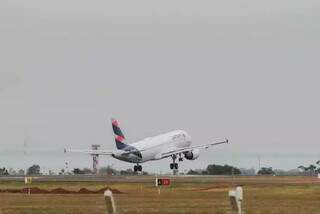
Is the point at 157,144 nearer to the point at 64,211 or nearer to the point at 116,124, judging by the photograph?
the point at 116,124

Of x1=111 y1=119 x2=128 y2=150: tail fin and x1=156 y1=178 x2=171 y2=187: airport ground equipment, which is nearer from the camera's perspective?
x1=156 y1=178 x2=171 y2=187: airport ground equipment

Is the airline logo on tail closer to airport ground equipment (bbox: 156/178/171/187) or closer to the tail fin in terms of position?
the tail fin

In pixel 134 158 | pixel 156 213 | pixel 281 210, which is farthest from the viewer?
pixel 134 158

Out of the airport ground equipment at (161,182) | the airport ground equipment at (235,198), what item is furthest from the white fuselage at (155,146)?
the airport ground equipment at (235,198)

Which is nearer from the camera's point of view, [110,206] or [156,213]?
[110,206]

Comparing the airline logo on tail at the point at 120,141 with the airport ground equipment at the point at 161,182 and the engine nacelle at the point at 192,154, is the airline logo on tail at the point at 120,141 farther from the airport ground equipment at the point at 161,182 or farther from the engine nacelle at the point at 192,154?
the airport ground equipment at the point at 161,182

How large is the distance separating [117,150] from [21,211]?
4867 inches

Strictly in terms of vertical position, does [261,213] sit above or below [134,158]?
below

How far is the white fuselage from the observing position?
168125 millimetres

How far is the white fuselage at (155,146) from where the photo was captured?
552 ft

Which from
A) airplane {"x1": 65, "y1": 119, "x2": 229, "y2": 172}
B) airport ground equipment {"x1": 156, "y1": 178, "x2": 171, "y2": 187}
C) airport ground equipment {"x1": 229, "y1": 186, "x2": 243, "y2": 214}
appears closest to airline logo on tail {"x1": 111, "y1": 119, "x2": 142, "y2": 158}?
airplane {"x1": 65, "y1": 119, "x2": 229, "y2": 172}

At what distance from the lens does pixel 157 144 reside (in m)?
171

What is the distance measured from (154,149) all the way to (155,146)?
617 millimetres

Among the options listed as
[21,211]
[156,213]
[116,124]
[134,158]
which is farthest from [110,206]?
[116,124]
